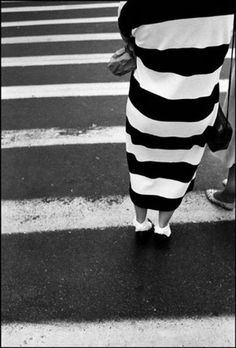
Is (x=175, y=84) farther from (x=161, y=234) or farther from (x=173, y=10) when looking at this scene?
(x=161, y=234)

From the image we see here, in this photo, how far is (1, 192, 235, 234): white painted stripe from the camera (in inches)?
118

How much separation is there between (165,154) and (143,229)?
830 millimetres

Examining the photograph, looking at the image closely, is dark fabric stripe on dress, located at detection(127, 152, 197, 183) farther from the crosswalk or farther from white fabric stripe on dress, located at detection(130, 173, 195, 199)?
the crosswalk

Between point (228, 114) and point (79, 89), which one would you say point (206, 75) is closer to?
point (228, 114)

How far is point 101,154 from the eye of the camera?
3791mm

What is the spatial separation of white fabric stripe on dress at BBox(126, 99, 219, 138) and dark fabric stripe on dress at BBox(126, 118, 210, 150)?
3 cm

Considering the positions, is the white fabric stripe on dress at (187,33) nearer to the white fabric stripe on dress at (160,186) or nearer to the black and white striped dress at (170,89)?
the black and white striped dress at (170,89)

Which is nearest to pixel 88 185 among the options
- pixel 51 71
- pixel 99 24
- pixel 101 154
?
pixel 101 154

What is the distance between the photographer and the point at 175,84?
70.2 inches

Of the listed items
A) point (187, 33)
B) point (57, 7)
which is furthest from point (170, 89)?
point (57, 7)

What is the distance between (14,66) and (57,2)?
3740 millimetres

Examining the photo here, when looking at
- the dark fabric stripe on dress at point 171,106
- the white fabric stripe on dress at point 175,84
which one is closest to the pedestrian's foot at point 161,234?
the dark fabric stripe on dress at point 171,106

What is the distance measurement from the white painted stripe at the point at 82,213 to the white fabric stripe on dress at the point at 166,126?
1140mm

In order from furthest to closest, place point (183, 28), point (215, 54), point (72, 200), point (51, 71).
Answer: point (51, 71) → point (72, 200) → point (215, 54) → point (183, 28)
